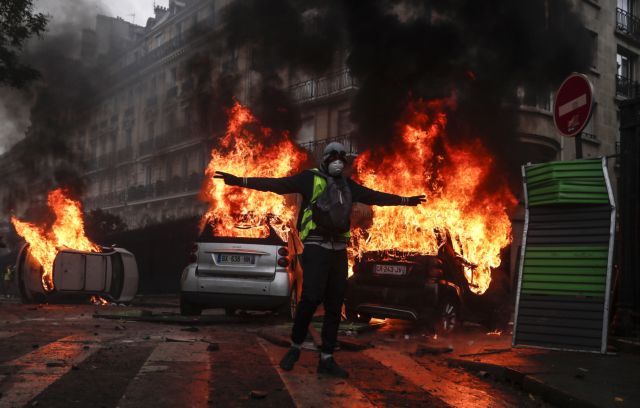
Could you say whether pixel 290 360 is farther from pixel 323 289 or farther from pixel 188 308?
pixel 188 308

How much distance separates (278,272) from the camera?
32.0 feet

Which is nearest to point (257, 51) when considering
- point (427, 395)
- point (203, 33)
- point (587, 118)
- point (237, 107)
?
point (237, 107)

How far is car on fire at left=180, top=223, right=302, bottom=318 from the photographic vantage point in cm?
966

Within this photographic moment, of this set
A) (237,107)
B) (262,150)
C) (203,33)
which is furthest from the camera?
(203,33)

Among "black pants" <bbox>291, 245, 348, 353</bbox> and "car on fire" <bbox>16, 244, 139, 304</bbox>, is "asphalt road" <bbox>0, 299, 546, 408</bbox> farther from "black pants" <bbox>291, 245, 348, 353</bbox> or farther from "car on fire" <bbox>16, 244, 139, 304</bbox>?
"car on fire" <bbox>16, 244, 139, 304</bbox>

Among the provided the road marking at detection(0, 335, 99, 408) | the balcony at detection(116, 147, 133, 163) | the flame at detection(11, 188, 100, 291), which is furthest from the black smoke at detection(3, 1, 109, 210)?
the road marking at detection(0, 335, 99, 408)

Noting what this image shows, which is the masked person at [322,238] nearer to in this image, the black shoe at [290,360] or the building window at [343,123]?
the black shoe at [290,360]

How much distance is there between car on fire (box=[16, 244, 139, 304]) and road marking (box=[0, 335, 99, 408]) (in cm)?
747

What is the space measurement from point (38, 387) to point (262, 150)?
472 inches

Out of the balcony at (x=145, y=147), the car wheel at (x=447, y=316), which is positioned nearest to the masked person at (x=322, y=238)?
the car wheel at (x=447, y=316)

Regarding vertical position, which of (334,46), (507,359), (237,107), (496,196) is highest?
(334,46)

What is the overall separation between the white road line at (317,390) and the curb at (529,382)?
1.43 meters

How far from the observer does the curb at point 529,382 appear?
4719mm

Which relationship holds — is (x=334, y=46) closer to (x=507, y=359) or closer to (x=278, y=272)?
(x=278, y=272)
